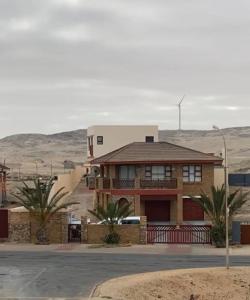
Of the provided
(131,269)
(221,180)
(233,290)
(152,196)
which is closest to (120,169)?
(152,196)

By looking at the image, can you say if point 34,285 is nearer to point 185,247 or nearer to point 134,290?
point 134,290

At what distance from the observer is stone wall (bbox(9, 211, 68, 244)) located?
44.4 metres

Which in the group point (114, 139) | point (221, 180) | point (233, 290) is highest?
point (114, 139)

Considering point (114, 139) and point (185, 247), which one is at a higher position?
point (114, 139)

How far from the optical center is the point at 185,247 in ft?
140

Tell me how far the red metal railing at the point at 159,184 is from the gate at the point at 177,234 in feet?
50.5

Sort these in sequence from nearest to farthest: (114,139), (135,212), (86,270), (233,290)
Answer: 1. (233,290)
2. (86,270)
3. (135,212)
4. (114,139)

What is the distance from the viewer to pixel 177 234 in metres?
44.5

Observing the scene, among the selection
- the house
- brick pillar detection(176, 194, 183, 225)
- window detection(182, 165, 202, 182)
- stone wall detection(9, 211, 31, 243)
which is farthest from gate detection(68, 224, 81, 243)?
window detection(182, 165, 202, 182)

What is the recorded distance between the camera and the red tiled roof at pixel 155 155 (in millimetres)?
60250

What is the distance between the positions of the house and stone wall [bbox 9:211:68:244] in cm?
1531

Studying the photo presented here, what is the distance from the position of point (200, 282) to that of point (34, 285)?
698cm

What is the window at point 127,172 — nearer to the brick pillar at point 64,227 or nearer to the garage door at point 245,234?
the brick pillar at point 64,227

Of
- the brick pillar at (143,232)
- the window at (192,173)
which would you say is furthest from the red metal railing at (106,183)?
the brick pillar at (143,232)
